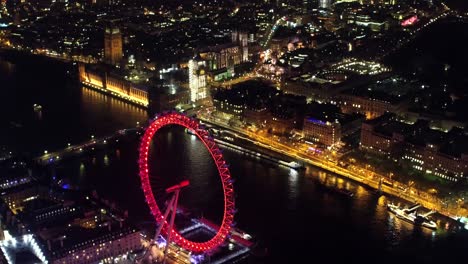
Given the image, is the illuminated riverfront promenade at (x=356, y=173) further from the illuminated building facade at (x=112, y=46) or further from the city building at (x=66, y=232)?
the illuminated building facade at (x=112, y=46)

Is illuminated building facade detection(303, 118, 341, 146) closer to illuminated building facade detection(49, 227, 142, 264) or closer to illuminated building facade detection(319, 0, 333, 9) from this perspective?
illuminated building facade detection(49, 227, 142, 264)

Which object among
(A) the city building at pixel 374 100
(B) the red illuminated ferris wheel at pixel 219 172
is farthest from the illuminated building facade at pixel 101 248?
(A) the city building at pixel 374 100


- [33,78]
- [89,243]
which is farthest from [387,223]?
[33,78]

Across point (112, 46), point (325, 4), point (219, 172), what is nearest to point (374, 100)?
point (219, 172)

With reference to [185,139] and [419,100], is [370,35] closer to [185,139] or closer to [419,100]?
[419,100]

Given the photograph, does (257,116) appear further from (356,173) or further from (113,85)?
(113,85)

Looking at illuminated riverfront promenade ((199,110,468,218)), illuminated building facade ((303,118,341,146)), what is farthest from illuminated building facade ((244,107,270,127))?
illuminated building facade ((303,118,341,146))
